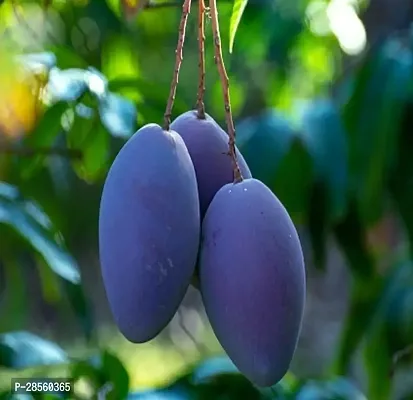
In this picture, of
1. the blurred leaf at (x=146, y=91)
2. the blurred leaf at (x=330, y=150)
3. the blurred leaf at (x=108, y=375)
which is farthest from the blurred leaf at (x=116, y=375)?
the blurred leaf at (x=330, y=150)

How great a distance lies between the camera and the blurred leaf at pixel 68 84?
0.69 m

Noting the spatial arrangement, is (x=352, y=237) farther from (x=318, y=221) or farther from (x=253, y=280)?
(x=253, y=280)

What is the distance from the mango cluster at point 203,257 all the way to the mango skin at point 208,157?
0.02 meters

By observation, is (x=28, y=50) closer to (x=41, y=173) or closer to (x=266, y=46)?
(x=41, y=173)

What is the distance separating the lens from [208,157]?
469 millimetres

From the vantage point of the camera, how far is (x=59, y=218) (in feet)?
3.10

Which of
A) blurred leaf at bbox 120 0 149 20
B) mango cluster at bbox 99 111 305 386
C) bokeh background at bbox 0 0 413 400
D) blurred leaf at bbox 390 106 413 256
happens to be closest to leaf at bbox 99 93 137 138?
bokeh background at bbox 0 0 413 400

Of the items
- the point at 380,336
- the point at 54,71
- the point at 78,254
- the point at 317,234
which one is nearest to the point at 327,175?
the point at 317,234

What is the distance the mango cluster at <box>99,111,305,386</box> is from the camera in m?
0.43

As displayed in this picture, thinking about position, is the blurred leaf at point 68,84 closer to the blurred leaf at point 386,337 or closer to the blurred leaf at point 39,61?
the blurred leaf at point 39,61

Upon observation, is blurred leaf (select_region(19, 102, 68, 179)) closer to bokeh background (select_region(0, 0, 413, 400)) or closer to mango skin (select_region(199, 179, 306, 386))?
bokeh background (select_region(0, 0, 413, 400))

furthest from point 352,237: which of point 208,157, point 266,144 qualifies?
point 208,157

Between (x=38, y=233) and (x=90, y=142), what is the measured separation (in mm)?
103

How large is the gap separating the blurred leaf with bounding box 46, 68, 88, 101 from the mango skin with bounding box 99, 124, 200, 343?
253 millimetres
